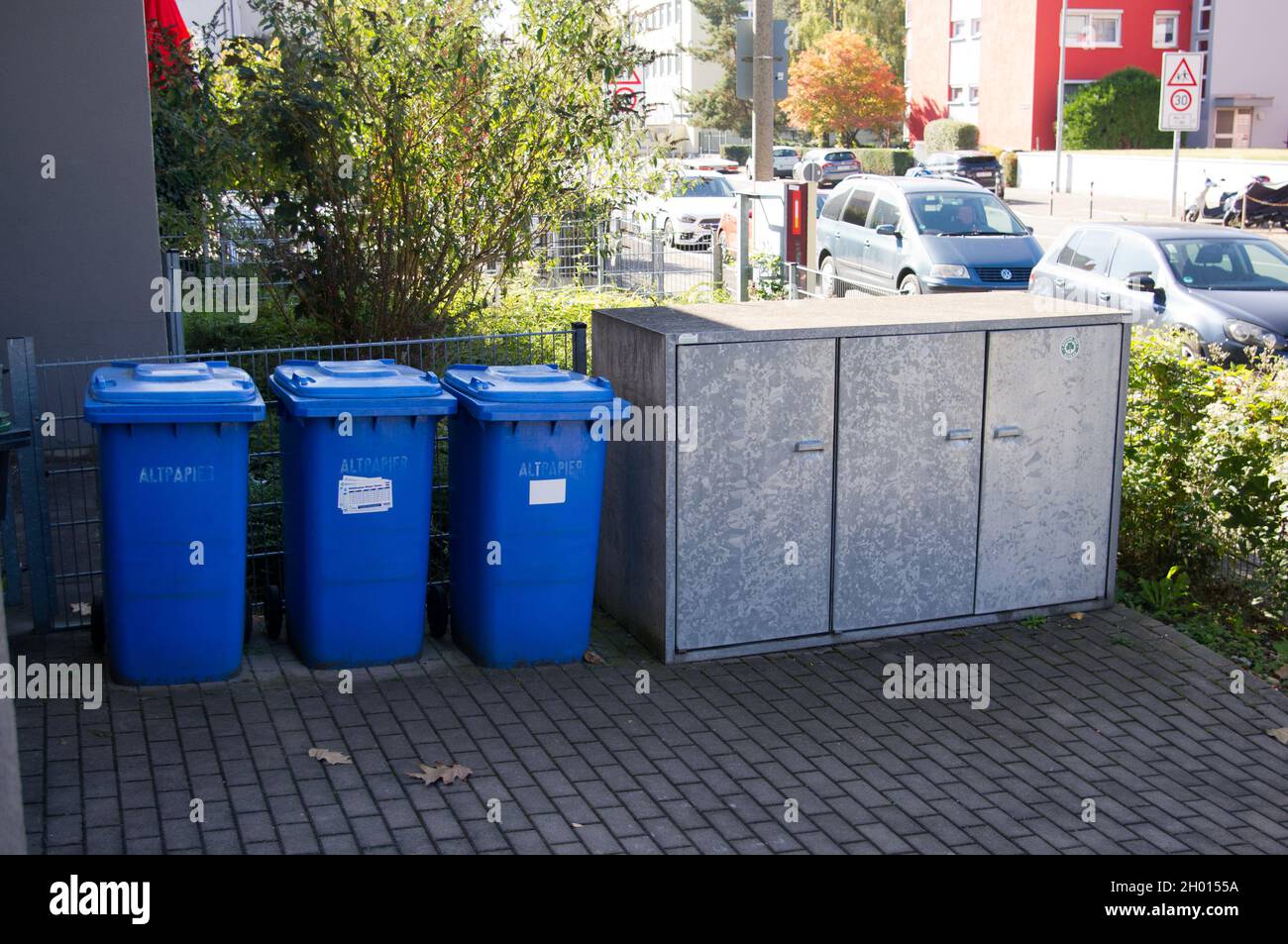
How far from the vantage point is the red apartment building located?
5222cm

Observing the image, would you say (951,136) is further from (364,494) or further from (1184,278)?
(364,494)

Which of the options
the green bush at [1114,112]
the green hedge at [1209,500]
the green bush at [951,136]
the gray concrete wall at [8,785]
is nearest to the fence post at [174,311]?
the green hedge at [1209,500]

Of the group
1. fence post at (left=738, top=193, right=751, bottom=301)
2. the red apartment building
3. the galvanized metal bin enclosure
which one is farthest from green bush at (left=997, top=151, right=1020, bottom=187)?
the galvanized metal bin enclosure

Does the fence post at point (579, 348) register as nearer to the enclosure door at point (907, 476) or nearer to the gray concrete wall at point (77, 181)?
the enclosure door at point (907, 476)

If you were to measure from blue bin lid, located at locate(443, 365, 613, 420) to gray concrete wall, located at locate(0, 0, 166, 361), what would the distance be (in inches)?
193

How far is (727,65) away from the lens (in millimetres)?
69375

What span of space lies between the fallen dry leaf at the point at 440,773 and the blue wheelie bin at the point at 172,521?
3.92ft

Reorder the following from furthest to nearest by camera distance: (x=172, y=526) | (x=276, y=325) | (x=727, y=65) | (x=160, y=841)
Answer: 1. (x=727, y=65)
2. (x=276, y=325)
3. (x=172, y=526)
4. (x=160, y=841)

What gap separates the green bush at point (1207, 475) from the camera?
690 cm

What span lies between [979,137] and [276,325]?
163 ft

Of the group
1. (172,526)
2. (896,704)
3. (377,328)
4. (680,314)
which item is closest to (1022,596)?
(896,704)

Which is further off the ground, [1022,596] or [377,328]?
[377,328]

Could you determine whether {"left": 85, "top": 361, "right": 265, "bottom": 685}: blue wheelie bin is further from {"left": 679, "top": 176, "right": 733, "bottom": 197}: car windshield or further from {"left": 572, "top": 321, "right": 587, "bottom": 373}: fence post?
{"left": 679, "top": 176, "right": 733, "bottom": 197}: car windshield

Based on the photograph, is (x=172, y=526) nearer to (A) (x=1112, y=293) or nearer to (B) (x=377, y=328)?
(B) (x=377, y=328)
